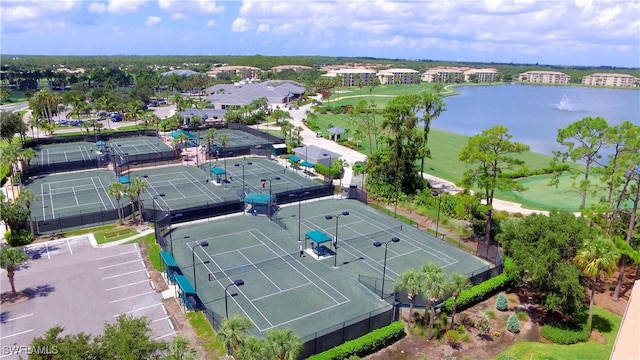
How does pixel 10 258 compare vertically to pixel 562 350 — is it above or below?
above

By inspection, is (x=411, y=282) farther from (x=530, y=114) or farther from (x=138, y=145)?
(x=530, y=114)

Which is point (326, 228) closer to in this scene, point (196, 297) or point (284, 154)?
point (196, 297)

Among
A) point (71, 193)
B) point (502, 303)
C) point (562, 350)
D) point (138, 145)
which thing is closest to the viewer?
point (562, 350)

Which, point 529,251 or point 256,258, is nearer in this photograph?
point 529,251

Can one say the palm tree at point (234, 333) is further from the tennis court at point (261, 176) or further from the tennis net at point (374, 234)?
the tennis court at point (261, 176)

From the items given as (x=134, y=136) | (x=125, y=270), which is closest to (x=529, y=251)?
(x=125, y=270)

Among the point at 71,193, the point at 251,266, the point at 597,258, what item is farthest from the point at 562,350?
the point at 71,193
